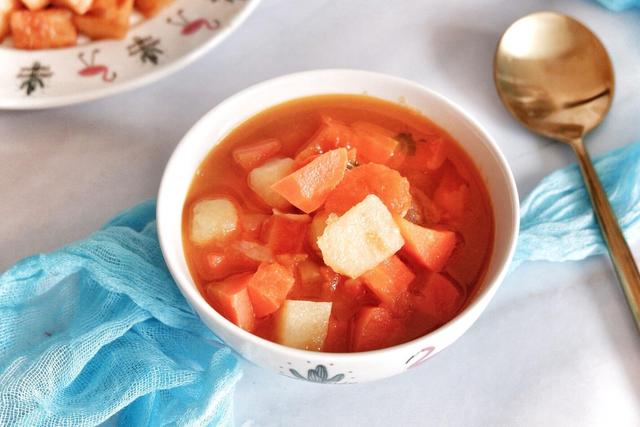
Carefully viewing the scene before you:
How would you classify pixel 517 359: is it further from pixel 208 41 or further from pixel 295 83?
pixel 208 41

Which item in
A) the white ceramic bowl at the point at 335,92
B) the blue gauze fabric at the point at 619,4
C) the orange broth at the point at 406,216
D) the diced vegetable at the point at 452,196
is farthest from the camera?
the blue gauze fabric at the point at 619,4

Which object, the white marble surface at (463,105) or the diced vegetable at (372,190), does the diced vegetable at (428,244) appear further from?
the white marble surface at (463,105)

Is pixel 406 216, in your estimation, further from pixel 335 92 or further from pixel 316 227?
pixel 335 92

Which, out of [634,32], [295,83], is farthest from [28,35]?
[634,32]

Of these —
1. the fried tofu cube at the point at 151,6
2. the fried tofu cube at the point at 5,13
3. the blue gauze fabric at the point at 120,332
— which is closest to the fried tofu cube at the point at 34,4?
the fried tofu cube at the point at 5,13

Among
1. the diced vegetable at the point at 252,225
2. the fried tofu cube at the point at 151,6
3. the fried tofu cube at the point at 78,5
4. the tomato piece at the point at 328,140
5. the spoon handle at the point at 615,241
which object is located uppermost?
the fried tofu cube at the point at 78,5
